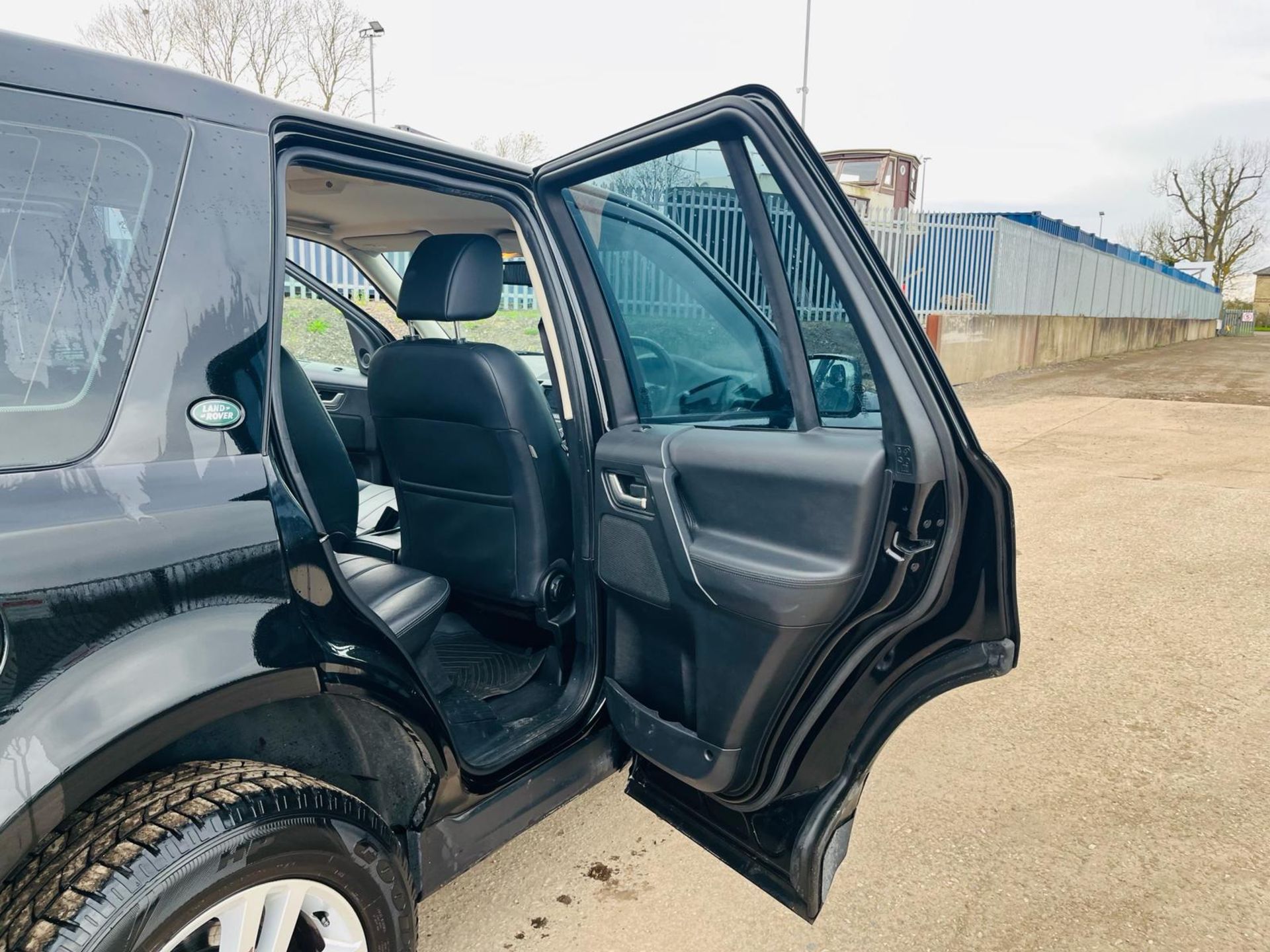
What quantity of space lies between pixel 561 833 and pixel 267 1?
22.8 meters

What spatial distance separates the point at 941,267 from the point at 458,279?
483 inches

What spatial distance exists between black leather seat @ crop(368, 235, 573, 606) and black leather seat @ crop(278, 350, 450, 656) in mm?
210

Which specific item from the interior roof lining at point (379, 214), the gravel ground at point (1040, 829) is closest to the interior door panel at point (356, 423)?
the interior roof lining at point (379, 214)

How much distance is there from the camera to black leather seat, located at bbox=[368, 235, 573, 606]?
211 cm

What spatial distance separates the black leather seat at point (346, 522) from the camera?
1848 mm

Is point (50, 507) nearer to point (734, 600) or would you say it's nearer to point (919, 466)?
point (734, 600)

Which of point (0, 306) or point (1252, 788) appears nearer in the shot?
point (0, 306)

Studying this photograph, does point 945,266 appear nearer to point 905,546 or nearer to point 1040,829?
point 1040,829

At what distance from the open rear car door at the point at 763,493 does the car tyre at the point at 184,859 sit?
74 centimetres

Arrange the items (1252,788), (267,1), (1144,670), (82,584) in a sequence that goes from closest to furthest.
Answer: (82,584) → (1252,788) → (1144,670) → (267,1)

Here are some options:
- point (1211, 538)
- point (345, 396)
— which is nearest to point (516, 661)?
point (345, 396)

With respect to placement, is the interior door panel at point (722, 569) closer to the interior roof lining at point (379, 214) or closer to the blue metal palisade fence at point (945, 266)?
the blue metal palisade fence at point (945, 266)

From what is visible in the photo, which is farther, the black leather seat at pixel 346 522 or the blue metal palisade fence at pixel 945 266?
the black leather seat at pixel 346 522

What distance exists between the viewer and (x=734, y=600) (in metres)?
1.65
